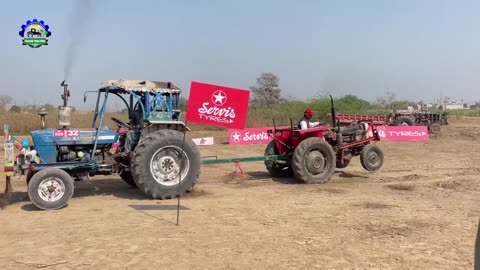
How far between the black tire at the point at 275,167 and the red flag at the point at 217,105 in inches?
154

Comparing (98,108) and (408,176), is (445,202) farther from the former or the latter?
(98,108)

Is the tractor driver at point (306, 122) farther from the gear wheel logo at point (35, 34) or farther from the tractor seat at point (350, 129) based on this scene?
the gear wheel logo at point (35, 34)

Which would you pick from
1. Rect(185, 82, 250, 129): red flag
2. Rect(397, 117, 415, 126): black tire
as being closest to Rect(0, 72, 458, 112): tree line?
Rect(397, 117, 415, 126): black tire

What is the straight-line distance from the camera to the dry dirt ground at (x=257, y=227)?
5.05m

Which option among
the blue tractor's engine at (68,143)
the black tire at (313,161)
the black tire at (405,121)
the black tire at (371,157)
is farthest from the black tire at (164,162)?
the black tire at (405,121)

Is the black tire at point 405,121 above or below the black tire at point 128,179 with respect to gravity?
above

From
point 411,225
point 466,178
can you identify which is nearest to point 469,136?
point 466,178

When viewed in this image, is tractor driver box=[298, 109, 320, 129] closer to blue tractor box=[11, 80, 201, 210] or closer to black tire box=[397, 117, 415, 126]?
blue tractor box=[11, 80, 201, 210]

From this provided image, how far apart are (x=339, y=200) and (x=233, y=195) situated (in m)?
1.97

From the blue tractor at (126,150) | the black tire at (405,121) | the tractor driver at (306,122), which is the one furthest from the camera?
the black tire at (405,121)

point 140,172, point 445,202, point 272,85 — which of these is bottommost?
point 445,202

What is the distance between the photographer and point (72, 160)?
27.6 ft

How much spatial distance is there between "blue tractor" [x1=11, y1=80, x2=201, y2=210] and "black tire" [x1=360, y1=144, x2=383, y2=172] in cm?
471

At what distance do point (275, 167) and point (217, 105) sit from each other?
4445 mm
